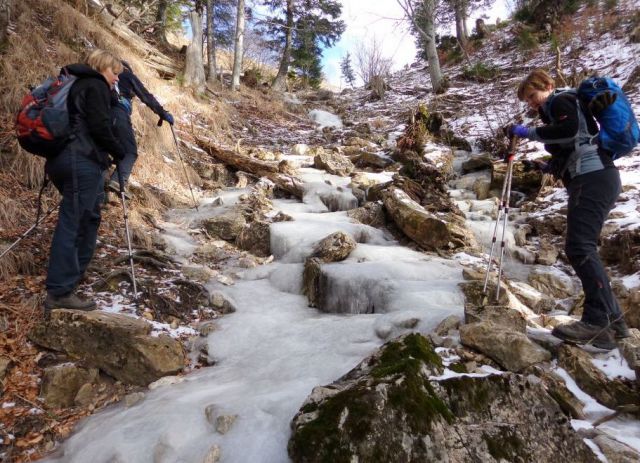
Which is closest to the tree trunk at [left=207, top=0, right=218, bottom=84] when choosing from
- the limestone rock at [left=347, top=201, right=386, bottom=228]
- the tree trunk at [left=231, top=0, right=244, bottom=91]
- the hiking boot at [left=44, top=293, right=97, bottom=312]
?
the tree trunk at [left=231, top=0, right=244, bottom=91]

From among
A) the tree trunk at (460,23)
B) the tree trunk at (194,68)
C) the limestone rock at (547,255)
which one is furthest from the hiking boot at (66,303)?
the tree trunk at (460,23)

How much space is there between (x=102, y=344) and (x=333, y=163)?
7.73 meters

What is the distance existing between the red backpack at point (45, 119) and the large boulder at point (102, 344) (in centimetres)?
135

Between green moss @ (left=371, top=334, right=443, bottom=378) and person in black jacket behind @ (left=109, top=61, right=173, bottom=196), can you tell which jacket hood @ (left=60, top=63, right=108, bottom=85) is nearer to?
person in black jacket behind @ (left=109, top=61, right=173, bottom=196)

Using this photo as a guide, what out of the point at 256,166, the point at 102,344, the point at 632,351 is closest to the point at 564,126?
the point at 632,351

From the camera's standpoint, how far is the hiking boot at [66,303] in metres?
3.27

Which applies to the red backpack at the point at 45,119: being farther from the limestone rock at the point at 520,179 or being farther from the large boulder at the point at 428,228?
the limestone rock at the point at 520,179

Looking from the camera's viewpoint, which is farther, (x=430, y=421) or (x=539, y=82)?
(x=539, y=82)

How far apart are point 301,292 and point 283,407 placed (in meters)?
2.81

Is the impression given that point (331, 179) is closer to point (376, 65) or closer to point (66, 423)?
point (66, 423)

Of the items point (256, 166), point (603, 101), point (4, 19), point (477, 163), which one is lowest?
point (603, 101)

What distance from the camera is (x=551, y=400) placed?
2275mm

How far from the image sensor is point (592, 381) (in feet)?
8.87

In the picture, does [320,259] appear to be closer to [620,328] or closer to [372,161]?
[620,328]
